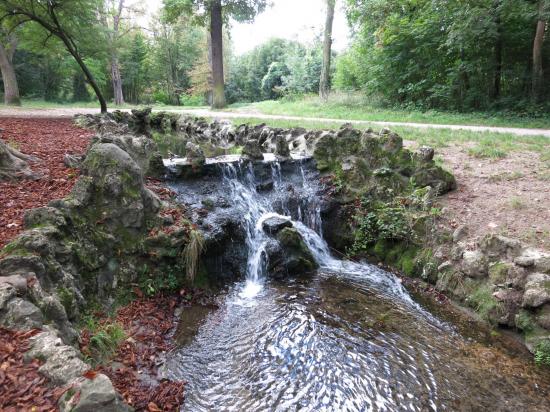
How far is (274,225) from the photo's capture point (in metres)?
6.72

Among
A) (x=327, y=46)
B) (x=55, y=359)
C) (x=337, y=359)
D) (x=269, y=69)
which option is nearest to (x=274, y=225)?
(x=337, y=359)

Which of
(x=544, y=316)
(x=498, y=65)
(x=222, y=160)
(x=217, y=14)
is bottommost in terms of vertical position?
(x=544, y=316)

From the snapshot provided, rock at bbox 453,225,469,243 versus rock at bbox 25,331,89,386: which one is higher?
rock at bbox 25,331,89,386

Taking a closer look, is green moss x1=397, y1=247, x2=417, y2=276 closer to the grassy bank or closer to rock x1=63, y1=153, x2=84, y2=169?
the grassy bank

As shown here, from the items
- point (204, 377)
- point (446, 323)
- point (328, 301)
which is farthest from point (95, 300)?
point (446, 323)

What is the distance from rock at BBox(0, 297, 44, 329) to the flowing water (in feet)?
5.03

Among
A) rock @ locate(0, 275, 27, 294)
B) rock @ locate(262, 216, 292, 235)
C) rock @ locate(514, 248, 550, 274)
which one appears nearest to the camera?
rock @ locate(0, 275, 27, 294)

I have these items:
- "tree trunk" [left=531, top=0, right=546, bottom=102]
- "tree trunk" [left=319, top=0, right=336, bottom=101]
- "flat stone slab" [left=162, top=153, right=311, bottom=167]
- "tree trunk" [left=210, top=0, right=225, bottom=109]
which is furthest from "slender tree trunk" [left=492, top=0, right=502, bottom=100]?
"tree trunk" [left=210, top=0, right=225, bottom=109]

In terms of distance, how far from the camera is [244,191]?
25.5ft

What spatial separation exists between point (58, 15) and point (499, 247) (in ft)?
51.2

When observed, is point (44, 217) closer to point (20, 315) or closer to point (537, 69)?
point (20, 315)

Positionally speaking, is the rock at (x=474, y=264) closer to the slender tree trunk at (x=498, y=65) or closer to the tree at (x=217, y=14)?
the slender tree trunk at (x=498, y=65)

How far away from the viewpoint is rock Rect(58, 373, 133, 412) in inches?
84.1

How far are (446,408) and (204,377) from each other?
8.01 ft
